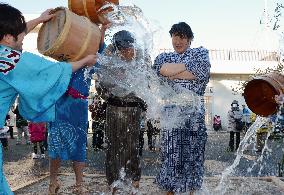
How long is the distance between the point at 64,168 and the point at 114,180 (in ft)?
11.5

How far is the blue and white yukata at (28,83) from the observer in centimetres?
227

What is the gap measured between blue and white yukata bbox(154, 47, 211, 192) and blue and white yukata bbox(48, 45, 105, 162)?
0.74m

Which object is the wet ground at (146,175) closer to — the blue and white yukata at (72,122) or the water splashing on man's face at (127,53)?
the blue and white yukata at (72,122)

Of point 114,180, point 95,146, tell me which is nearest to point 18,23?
point 114,180

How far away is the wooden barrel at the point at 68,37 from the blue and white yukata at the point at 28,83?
57 cm

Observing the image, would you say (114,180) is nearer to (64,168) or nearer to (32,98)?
(32,98)

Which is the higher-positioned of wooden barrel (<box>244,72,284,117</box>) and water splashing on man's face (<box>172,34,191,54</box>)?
water splashing on man's face (<box>172,34,191,54</box>)

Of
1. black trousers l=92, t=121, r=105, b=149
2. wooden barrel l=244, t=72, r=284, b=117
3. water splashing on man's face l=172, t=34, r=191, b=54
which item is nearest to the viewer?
wooden barrel l=244, t=72, r=284, b=117

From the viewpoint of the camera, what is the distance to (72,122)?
4.04m

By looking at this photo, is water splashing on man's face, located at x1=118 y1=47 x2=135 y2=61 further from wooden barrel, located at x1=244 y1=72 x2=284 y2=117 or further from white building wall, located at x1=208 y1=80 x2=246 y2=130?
white building wall, located at x1=208 y1=80 x2=246 y2=130

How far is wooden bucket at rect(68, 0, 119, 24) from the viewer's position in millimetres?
3576

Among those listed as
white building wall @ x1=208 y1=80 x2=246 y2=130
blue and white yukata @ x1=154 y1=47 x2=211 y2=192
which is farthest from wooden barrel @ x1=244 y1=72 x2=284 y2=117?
white building wall @ x1=208 y1=80 x2=246 y2=130

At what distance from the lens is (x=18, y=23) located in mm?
2324

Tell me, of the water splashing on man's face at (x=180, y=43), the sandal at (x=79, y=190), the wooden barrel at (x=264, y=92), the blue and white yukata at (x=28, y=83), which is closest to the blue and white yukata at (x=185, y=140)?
the water splashing on man's face at (x=180, y=43)
